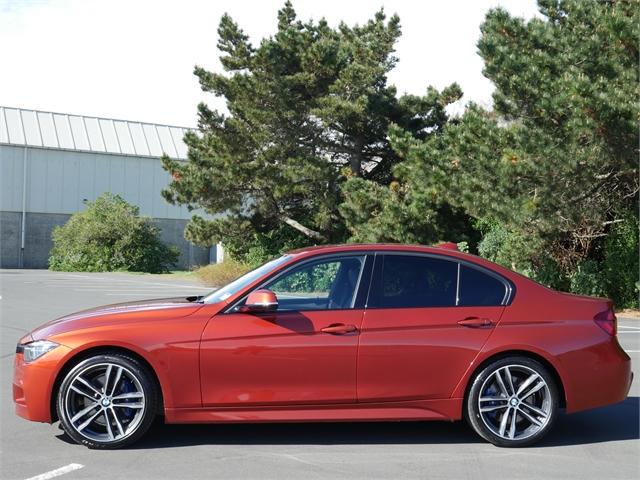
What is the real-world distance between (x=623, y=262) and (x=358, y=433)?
536 inches

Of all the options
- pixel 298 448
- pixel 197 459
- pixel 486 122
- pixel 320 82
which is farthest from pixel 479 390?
pixel 320 82

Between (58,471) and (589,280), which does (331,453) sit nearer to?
(58,471)

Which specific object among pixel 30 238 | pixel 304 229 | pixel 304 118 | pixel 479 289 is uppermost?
pixel 304 118

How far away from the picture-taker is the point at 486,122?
17094 millimetres

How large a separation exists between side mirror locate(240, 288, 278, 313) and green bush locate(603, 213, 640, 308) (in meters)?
14.3

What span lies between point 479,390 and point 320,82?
22.7 m

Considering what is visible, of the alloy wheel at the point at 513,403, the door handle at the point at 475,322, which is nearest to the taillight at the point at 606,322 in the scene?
the alloy wheel at the point at 513,403

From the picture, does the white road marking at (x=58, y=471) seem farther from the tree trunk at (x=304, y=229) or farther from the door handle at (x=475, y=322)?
the tree trunk at (x=304, y=229)

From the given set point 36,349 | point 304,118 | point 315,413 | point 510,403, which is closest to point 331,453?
point 315,413

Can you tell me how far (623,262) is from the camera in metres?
18.5

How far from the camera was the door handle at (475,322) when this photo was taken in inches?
241

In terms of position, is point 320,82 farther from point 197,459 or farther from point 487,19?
point 197,459

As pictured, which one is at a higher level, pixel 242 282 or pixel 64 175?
pixel 64 175

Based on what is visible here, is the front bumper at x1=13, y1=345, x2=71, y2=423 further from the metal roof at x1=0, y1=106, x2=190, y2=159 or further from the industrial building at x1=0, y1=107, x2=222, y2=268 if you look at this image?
the metal roof at x1=0, y1=106, x2=190, y2=159
